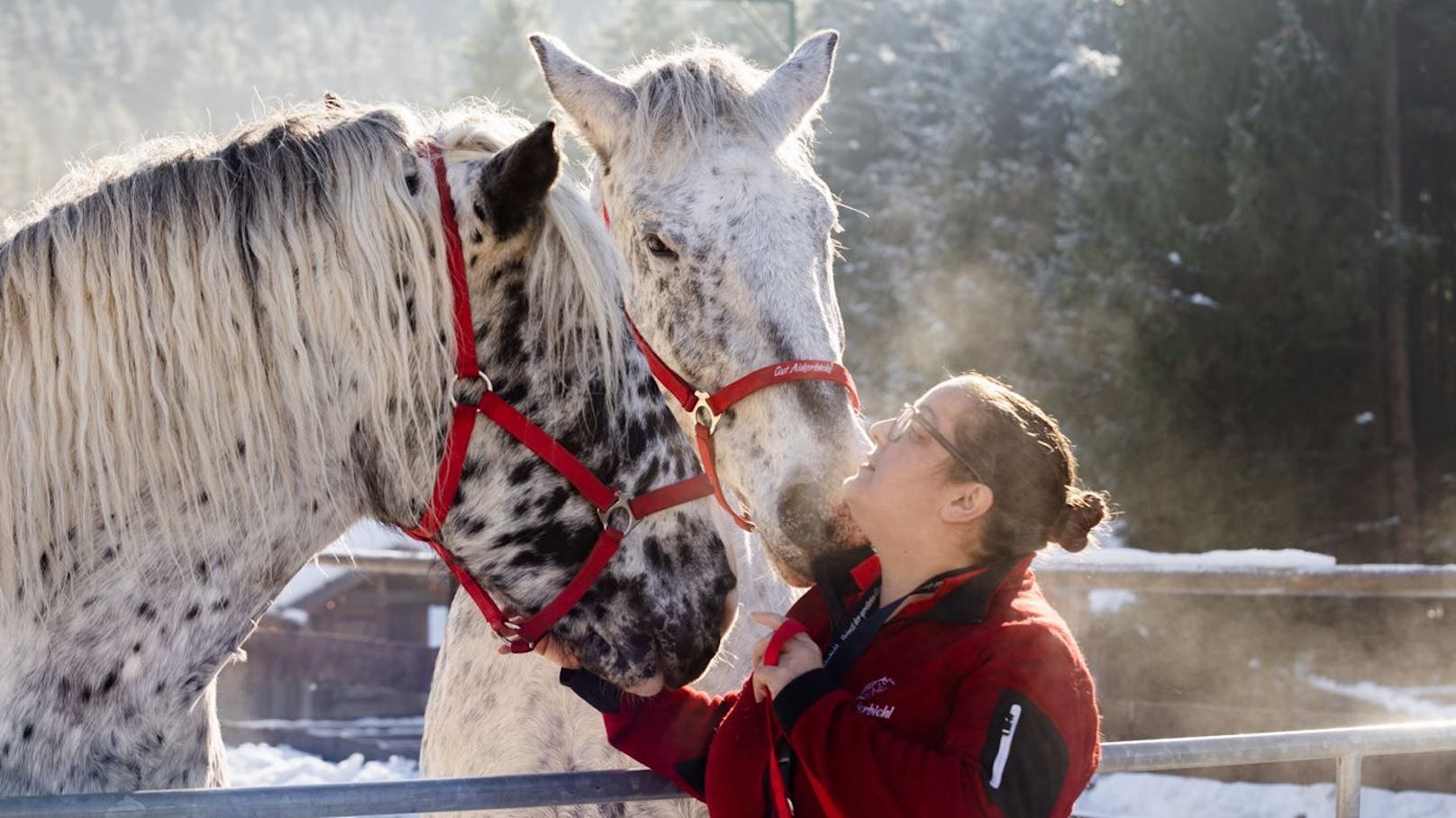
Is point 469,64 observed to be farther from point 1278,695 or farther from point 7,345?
point 7,345

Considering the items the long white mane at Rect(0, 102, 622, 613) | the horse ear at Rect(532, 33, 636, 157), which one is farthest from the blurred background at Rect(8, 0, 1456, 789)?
the horse ear at Rect(532, 33, 636, 157)

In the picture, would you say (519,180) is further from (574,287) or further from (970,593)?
(970,593)

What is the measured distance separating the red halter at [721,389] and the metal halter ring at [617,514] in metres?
0.21

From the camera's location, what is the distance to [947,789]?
4.62ft

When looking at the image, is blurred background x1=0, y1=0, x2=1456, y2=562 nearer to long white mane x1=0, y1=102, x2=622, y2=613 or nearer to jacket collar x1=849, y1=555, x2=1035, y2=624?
long white mane x1=0, y1=102, x2=622, y2=613

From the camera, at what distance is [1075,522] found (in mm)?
1679

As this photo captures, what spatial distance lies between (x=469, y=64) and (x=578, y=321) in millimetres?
33115

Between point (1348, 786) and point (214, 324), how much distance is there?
2.15 meters

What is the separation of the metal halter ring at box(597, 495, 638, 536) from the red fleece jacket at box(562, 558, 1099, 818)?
30cm

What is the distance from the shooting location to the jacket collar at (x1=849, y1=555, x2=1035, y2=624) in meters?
1.59

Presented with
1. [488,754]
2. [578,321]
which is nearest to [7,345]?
[578,321]

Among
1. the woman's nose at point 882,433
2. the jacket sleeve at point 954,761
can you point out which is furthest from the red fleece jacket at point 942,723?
the woman's nose at point 882,433

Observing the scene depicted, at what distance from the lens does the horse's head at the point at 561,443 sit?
184 cm

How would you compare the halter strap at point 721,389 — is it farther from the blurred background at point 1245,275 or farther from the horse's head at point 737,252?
the blurred background at point 1245,275
